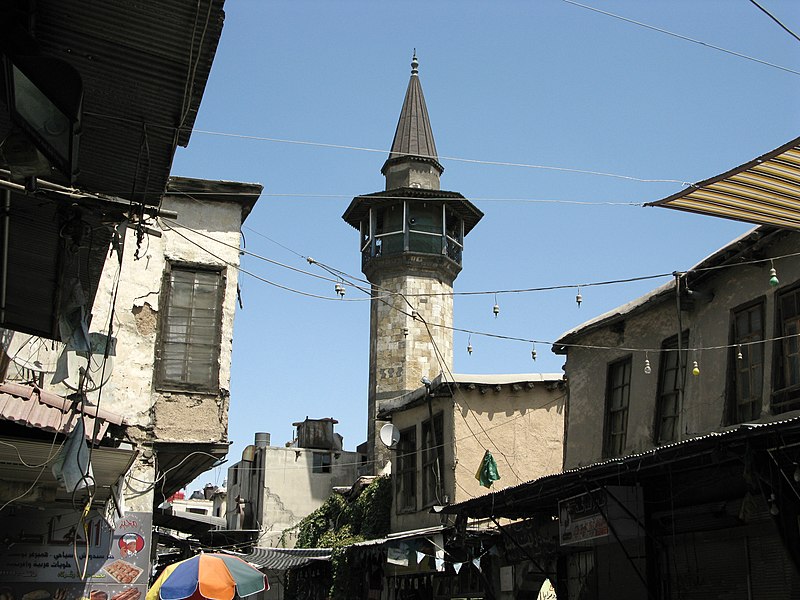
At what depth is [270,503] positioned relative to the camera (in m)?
34.6

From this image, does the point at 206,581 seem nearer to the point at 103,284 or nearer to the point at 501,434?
the point at 103,284

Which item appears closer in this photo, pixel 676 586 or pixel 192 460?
pixel 676 586

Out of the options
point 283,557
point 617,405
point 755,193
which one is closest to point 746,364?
point 617,405

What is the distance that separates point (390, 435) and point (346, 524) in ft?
14.8

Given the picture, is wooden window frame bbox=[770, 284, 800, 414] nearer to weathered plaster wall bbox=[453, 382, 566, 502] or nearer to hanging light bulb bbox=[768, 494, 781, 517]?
hanging light bulb bbox=[768, 494, 781, 517]

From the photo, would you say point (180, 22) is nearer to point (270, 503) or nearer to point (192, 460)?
point (192, 460)

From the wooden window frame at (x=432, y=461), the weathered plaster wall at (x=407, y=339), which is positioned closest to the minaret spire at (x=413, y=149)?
the weathered plaster wall at (x=407, y=339)

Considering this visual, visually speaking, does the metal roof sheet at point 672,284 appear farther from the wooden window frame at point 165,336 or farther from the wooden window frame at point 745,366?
the wooden window frame at point 165,336

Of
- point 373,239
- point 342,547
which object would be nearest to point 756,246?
point 342,547

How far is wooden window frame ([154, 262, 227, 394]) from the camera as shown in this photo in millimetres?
13547

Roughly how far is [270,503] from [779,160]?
29.7 metres

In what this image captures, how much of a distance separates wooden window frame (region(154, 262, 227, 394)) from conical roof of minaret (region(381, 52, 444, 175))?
2321cm

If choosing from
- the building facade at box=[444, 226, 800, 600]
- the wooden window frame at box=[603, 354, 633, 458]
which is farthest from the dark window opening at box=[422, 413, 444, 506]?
the wooden window frame at box=[603, 354, 633, 458]

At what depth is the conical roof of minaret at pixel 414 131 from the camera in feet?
125
